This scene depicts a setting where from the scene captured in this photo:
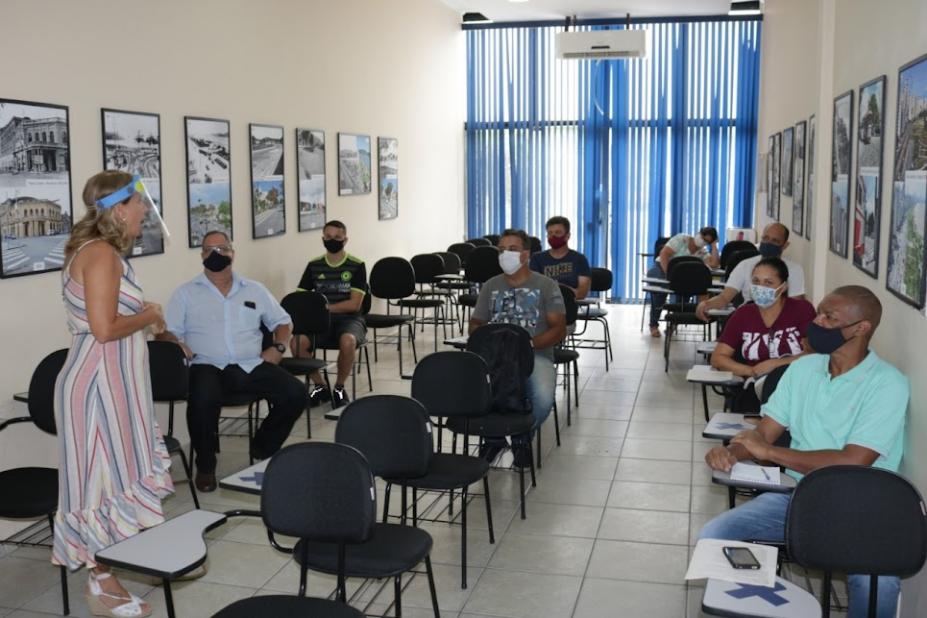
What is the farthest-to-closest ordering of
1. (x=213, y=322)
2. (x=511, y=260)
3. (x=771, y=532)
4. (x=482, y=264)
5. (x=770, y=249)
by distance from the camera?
(x=482, y=264) < (x=770, y=249) < (x=511, y=260) < (x=213, y=322) < (x=771, y=532)

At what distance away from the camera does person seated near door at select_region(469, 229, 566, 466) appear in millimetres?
6090

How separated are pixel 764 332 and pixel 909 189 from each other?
1.88 metres

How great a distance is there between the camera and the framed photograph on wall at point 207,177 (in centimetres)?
689

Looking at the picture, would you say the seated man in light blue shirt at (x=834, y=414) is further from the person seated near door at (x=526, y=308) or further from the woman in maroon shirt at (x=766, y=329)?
the person seated near door at (x=526, y=308)

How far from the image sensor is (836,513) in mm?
2986

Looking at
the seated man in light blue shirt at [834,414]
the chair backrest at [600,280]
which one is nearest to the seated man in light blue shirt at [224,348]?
the seated man in light blue shirt at [834,414]

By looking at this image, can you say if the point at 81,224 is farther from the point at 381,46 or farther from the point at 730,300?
the point at 381,46

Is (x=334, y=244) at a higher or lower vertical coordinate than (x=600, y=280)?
higher

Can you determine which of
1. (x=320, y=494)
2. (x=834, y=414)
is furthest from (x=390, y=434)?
(x=834, y=414)

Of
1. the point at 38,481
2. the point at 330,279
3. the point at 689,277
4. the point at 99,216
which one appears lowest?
the point at 38,481

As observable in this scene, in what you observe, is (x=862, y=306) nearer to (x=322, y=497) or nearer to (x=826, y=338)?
(x=826, y=338)

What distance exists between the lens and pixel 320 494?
3279mm

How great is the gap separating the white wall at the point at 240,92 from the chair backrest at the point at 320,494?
2395mm

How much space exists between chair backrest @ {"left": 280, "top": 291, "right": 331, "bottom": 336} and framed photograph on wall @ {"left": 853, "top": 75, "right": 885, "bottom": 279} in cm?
398
